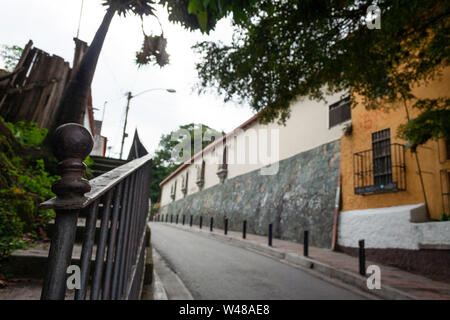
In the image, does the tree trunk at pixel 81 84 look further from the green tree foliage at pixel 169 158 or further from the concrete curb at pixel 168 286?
the green tree foliage at pixel 169 158

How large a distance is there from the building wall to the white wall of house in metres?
1.01

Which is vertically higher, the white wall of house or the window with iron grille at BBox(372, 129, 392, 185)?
the white wall of house

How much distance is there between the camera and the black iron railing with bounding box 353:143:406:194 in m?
7.69

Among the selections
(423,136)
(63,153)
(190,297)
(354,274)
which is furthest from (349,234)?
(63,153)

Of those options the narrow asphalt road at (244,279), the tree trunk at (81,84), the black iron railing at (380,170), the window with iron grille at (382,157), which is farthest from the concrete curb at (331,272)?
the tree trunk at (81,84)

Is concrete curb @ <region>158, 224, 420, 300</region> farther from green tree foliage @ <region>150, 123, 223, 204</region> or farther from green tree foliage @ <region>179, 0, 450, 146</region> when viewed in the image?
green tree foliage @ <region>150, 123, 223, 204</region>

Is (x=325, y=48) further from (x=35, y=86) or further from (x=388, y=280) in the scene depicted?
(x=35, y=86)

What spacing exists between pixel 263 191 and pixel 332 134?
5687 millimetres

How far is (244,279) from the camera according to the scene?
5.39 metres

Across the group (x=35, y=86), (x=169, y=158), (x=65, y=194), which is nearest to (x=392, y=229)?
(x=65, y=194)

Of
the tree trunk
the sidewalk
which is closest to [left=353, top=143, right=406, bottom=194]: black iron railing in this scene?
the sidewalk

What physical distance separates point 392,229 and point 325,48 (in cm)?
536

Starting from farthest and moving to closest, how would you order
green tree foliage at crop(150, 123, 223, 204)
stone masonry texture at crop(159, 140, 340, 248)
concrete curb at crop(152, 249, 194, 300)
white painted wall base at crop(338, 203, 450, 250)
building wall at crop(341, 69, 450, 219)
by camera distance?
green tree foliage at crop(150, 123, 223, 204) → stone masonry texture at crop(159, 140, 340, 248) → building wall at crop(341, 69, 450, 219) → white painted wall base at crop(338, 203, 450, 250) → concrete curb at crop(152, 249, 194, 300)

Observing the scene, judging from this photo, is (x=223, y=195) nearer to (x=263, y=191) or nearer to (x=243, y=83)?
(x=263, y=191)
